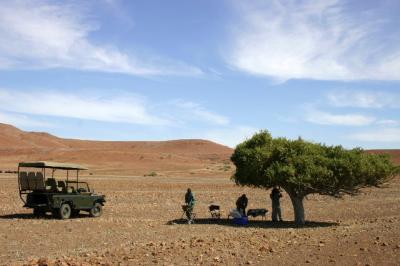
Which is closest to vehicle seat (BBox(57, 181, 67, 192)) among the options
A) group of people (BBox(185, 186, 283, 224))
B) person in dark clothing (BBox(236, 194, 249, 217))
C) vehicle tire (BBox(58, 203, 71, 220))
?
vehicle tire (BBox(58, 203, 71, 220))

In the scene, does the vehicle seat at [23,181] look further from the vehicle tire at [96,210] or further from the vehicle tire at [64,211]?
the vehicle tire at [96,210]

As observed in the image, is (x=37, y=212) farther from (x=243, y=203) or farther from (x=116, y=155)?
(x=116, y=155)

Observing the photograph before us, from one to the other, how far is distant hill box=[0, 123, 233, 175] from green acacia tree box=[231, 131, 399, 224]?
53.6m

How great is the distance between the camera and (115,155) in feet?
363

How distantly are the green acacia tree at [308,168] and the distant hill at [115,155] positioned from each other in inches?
2111

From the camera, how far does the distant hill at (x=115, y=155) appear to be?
8850cm

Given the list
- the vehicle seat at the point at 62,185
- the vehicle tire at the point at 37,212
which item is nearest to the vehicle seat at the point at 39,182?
the vehicle tire at the point at 37,212

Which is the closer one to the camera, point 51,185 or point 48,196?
point 48,196

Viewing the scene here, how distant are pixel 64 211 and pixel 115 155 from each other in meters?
87.3

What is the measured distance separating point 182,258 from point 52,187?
1329 centimetres

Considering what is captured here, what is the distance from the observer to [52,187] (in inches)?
970

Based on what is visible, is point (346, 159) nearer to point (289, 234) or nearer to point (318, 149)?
point (318, 149)

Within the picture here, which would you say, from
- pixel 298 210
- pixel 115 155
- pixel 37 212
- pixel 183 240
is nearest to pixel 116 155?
pixel 115 155

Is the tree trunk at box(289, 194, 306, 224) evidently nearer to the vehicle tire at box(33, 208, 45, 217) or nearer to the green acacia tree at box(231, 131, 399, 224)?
the green acacia tree at box(231, 131, 399, 224)
